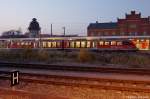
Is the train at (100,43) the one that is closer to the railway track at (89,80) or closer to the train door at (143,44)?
the train door at (143,44)

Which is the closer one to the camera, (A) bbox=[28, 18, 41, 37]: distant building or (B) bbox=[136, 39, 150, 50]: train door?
(B) bbox=[136, 39, 150, 50]: train door

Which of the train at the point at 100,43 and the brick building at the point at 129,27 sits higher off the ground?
the brick building at the point at 129,27

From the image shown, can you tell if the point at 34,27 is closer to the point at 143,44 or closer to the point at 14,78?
the point at 143,44

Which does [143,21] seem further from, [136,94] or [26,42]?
[136,94]

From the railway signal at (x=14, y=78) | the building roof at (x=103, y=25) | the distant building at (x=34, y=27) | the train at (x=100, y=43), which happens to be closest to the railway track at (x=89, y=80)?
the railway signal at (x=14, y=78)

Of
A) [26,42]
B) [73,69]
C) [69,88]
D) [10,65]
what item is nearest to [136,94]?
[69,88]

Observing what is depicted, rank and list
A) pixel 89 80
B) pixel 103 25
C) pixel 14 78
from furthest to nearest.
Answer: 1. pixel 103 25
2. pixel 89 80
3. pixel 14 78

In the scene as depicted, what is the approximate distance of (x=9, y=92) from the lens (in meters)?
10.2

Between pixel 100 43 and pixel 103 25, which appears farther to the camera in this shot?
pixel 103 25

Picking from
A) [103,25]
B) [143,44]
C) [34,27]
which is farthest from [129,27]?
[143,44]

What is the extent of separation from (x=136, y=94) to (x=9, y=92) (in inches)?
201

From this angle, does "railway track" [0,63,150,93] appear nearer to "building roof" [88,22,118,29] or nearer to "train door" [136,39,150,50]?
"train door" [136,39,150,50]

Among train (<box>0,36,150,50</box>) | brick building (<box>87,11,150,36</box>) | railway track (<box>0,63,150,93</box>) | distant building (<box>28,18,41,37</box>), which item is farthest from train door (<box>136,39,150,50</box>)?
distant building (<box>28,18,41,37</box>)

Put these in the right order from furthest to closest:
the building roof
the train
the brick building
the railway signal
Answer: the building roof < the brick building < the train < the railway signal
